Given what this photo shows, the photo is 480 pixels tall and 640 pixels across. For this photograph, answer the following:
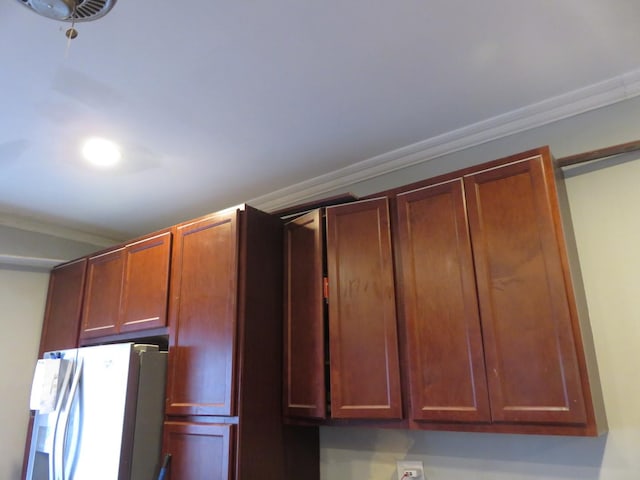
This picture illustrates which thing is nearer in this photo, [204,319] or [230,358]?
[230,358]

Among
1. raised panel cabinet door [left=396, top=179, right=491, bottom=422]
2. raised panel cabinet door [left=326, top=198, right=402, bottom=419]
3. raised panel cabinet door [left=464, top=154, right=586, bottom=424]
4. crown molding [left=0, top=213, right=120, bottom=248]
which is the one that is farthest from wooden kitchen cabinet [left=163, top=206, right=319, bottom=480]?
crown molding [left=0, top=213, right=120, bottom=248]

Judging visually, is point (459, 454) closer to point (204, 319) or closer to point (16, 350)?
point (204, 319)

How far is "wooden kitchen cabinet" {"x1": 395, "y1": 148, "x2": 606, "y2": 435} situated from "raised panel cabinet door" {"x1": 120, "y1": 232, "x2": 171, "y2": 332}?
3.89 ft

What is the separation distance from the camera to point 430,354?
1721 millimetres

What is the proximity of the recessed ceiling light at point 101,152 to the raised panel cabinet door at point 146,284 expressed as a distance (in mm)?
438

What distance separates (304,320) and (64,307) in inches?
68.4

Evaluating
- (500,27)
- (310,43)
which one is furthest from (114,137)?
(500,27)

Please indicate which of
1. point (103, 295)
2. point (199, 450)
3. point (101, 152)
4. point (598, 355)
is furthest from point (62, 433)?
point (598, 355)

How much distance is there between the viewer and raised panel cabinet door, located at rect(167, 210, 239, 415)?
1922 millimetres

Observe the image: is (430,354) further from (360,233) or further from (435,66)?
(435,66)

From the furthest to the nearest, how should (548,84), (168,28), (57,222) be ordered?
(57,222) → (548,84) → (168,28)

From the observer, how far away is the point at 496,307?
1.62 meters

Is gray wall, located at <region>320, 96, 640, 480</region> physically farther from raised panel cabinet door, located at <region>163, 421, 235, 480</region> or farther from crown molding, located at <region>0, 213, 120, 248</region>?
crown molding, located at <region>0, 213, 120, 248</region>

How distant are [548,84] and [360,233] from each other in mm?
938
